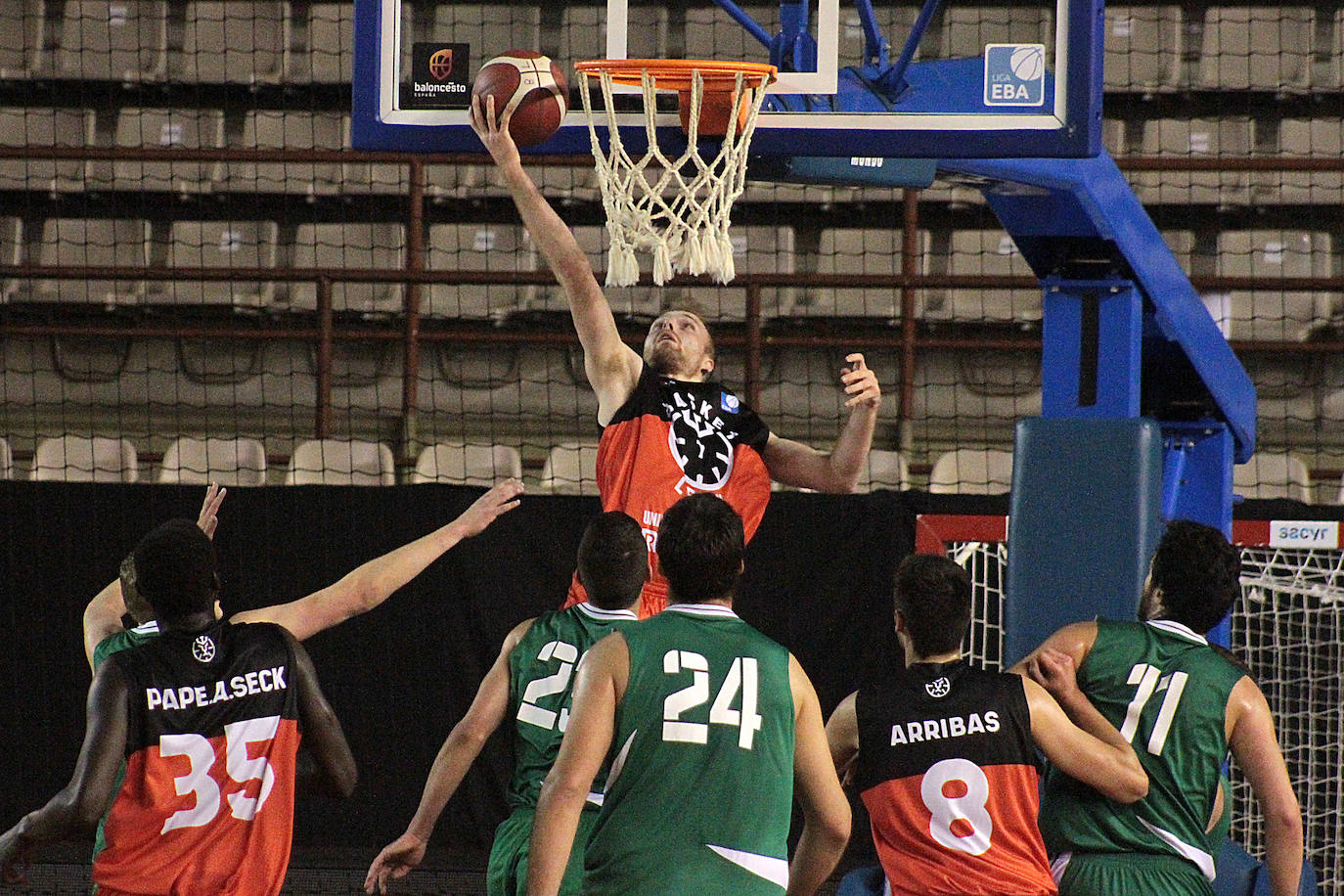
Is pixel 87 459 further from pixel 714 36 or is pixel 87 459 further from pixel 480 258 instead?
pixel 714 36

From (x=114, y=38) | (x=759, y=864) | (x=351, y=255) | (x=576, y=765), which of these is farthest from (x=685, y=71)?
(x=114, y=38)

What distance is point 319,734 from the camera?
369 centimetres

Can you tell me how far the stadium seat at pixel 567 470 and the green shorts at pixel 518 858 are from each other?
209 inches

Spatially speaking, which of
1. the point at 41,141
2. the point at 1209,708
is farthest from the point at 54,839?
the point at 41,141

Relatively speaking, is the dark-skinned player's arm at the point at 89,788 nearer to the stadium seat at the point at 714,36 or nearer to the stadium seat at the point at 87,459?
the stadium seat at the point at 87,459

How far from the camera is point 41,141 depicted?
11484 mm

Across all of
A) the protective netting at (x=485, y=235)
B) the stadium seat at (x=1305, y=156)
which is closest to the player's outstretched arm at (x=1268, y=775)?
the protective netting at (x=485, y=235)

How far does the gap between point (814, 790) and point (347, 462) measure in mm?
6673

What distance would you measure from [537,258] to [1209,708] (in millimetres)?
8149

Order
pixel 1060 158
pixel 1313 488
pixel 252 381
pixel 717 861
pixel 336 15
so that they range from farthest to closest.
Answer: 1. pixel 336 15
2. pixel 252 381
3. pixel 1313 488
4. pixel 1060 158
5. pixel 717 861

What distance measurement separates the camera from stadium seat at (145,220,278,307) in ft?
36.7

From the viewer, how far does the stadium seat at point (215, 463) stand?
945 centimetres

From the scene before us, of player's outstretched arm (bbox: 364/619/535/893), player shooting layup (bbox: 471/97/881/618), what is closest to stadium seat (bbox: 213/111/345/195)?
player shooting layup (bbox: 471/97/881/618)

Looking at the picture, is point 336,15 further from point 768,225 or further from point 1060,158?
point 1060,158
